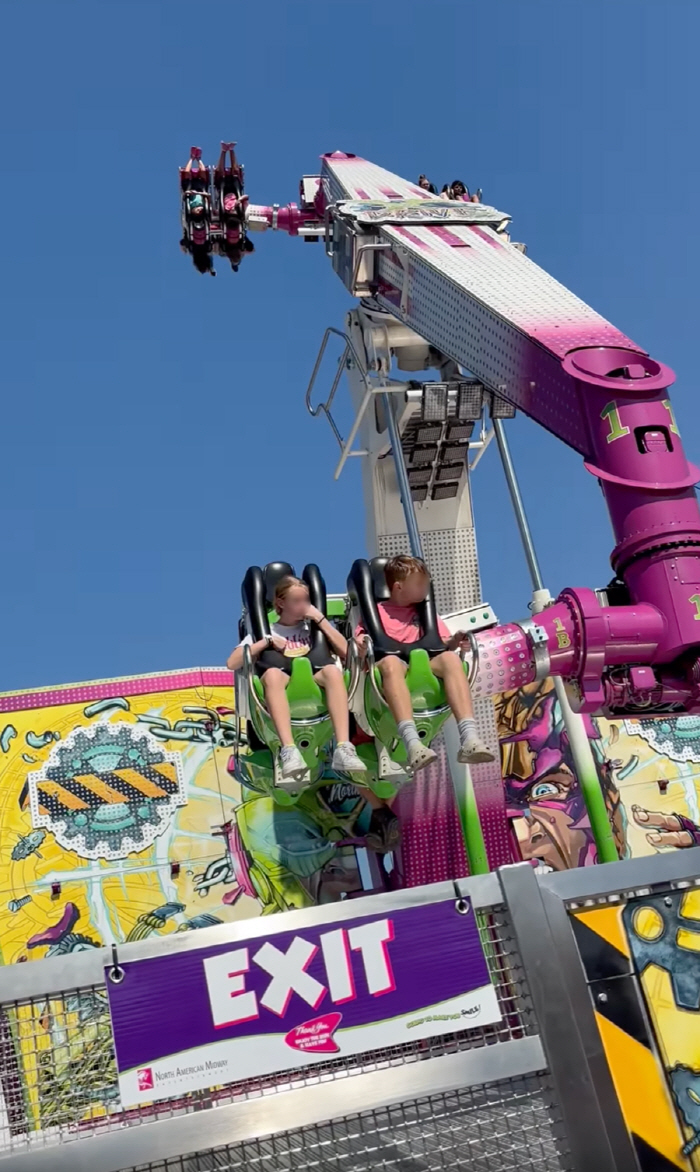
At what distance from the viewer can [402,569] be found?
6070mm

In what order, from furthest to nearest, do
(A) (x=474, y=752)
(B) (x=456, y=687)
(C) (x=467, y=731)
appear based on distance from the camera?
(B) (x=456, y=687) → (C) (x=467, y=731) → (A) (x=474, y=752)

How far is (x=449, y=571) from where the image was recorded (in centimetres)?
909

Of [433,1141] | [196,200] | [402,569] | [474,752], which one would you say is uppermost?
[196,200]

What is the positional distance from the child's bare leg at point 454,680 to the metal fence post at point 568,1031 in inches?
117

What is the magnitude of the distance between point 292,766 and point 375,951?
2.93 metres

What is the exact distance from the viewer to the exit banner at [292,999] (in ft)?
7.77

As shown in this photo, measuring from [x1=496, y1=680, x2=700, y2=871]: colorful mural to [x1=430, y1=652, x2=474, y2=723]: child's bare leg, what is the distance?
14.2ft

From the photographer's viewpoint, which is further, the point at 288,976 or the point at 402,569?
the point at 402,569

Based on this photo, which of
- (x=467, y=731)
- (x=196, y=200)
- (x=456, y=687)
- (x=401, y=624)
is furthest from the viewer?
(x=196, y=200)

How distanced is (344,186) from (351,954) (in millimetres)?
7429

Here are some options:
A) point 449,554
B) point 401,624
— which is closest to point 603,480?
point 401,624

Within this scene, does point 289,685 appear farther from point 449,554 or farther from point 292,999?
point 449,554

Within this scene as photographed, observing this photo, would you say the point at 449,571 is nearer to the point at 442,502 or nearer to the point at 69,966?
the point at 442,502

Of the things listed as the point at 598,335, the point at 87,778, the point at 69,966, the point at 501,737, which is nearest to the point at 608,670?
the point at 598,335
